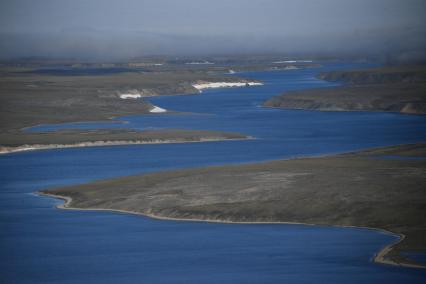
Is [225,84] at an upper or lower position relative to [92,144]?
lower

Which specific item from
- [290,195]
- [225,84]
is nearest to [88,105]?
[225,84]

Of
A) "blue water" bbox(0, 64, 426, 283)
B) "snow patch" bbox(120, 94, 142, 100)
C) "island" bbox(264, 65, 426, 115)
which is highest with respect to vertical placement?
"blue water" bbox(0, 64, 426, 283)

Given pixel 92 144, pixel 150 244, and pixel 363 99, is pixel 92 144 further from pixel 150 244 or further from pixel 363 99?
pixel 363 99

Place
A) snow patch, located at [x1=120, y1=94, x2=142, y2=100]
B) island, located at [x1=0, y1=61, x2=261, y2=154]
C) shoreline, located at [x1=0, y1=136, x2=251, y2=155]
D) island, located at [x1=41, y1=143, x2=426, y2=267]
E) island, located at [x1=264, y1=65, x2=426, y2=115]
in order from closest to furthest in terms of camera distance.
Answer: island, located at [x1=41, y1=143, x2=426, y2=267] → shoreline, located at [x1=0, y1=136, x2=251, y2=155] → island, located at [x1=0, y1=61, x2=261, y2=154] → island, located at [x1=264, y1=65, x2=426, y2=115] → snow patch, located at [x1=120, y1=94, x2=142, y2=100]

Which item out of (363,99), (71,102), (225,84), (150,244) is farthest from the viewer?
(225,84)

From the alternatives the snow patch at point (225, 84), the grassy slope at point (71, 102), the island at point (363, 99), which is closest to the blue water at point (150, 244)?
the grassy slope at point (71, 102)

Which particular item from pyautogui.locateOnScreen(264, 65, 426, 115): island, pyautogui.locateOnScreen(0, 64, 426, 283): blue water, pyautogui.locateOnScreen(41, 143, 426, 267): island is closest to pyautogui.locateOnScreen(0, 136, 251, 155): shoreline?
pyautogui.locateOnScreen(0, 64, 426, 283): blue water

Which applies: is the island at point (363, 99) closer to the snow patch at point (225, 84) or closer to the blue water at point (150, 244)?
the snow patch at point (225, 84)

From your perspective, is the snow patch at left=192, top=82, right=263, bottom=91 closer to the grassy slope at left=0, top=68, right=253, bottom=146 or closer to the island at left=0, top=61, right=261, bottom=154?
the island at left=0, top=61, right=261, bottom=154

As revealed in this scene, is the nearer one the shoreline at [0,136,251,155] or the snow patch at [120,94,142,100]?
the shoreline at [0,136,251,155]

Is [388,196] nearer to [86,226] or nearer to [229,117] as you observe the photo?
[86,226]
